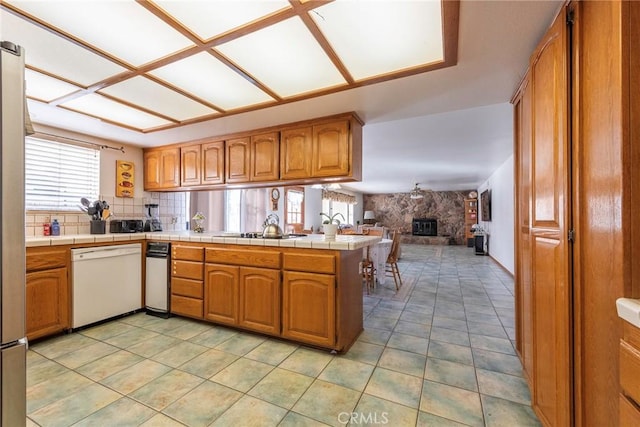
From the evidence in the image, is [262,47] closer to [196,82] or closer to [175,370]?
[196,82]

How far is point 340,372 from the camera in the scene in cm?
191

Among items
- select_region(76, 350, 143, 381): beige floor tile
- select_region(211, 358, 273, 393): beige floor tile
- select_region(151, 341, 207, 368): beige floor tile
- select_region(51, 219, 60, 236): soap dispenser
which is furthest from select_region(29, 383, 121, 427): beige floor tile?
select_region(51, 219, 60, 236): soap dispenser

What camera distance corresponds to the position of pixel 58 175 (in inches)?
115

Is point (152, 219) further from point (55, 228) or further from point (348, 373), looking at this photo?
point (348, 373)

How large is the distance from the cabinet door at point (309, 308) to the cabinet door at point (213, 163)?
162 centimetres

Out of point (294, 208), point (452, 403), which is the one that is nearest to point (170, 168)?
point (452, 403)

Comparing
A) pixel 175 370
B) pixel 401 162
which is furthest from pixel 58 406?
pixel 401 162

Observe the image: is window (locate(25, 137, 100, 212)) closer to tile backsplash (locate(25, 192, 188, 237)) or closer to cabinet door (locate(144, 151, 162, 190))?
tile backsplash (locate(25, 192, 188, 237))

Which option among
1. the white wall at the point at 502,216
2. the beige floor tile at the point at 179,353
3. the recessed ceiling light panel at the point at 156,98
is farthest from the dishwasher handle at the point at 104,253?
the white wall at the point at 502,216

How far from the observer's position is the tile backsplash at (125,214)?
2.76 meters

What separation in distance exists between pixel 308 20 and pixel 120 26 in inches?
38.5

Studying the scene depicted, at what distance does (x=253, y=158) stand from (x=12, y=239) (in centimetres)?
236

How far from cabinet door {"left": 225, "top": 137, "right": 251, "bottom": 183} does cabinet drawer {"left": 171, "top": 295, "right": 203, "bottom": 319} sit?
54.2 inches

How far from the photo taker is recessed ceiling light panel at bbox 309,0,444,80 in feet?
4.15
